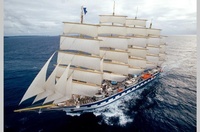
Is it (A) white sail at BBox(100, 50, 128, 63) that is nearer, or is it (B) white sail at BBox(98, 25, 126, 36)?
(B) white sail at BBox(98, 25, 126, 36)

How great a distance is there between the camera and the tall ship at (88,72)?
10281 mm

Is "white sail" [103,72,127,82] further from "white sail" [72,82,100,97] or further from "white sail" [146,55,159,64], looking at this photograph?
"white sail" [146,55,159,64]

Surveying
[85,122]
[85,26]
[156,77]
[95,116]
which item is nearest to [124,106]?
[95,116]

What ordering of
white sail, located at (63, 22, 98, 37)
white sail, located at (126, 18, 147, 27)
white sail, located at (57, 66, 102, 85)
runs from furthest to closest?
1. white sail, located at (126, 18, 147, 27)
2. white sail, located at (57, 66, 102, 85)
3. white sail, located at (63, 22, 98, 37)

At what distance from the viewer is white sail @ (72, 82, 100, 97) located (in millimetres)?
12219

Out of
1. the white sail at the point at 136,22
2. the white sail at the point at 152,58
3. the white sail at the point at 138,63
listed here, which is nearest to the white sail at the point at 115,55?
the white sail at the point at 138,63

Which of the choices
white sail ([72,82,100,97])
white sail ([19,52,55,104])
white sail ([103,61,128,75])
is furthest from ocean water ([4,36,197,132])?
white sail ([103,61,128,75])

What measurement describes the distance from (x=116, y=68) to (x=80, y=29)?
588 cm

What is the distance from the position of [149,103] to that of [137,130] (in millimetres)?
4594

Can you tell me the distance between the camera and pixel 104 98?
1256 centimetres

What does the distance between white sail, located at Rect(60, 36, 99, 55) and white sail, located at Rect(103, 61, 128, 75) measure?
13.4ft

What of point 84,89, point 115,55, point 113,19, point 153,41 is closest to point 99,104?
point 84,89

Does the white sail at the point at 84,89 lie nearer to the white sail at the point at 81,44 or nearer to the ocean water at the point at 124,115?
the ocean water at the point at 124,115

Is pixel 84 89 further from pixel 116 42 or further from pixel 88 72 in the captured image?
pixel 116 42
